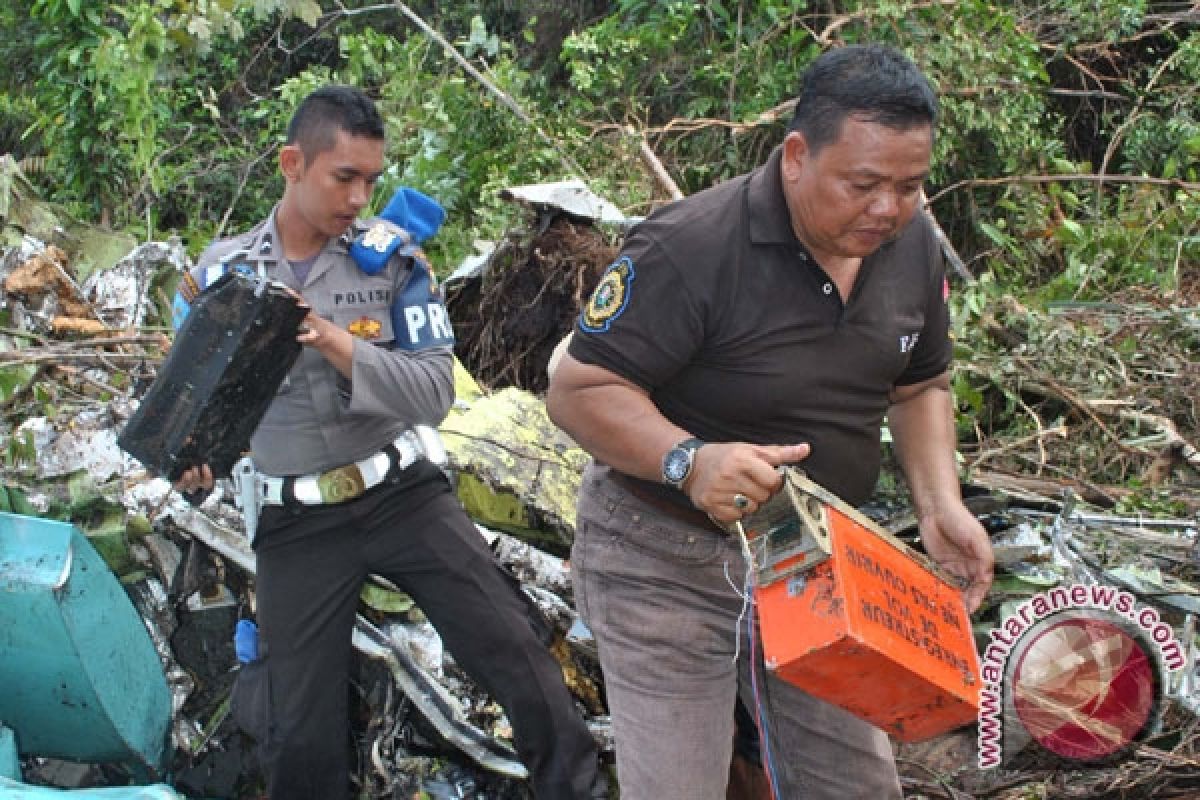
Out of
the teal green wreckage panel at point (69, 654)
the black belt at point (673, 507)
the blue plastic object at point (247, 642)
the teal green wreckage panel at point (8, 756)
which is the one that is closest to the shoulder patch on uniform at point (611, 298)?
the black belt at point (673, 507)

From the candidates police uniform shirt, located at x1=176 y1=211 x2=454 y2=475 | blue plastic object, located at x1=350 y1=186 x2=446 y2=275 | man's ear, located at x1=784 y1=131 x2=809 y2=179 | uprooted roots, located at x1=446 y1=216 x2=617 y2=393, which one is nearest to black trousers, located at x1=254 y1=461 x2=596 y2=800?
police uniform shirt, located at x1=176 y1=211 x2=454 y2=475

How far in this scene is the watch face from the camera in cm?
247

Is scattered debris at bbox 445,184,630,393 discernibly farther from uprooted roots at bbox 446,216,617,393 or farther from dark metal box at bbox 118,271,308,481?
dark metal box at bbox 118,271,308,481

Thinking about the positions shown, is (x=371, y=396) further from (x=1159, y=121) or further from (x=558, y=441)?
(x=1159, y=121)

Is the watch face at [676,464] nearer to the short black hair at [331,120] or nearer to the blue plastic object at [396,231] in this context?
the blue plastic object at [396,231]

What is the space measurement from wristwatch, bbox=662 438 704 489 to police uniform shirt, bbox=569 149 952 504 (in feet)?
0.51

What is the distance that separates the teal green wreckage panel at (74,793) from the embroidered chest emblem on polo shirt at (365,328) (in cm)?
121

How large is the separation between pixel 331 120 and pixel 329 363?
65 centimetres

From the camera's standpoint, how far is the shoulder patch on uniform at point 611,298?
255cm

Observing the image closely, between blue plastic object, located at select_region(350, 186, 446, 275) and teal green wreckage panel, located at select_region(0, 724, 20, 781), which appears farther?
teal green wreckage panel, located at select_region(0, 724, 20, 781)

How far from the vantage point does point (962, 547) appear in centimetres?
292

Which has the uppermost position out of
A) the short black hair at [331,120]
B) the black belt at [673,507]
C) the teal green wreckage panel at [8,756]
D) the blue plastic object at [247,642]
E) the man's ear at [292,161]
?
the short black hair at [331,120]

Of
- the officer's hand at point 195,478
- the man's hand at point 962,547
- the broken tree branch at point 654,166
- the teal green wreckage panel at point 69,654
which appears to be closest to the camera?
the man's hand at point 962,547

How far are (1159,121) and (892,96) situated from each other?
5.68 meters
